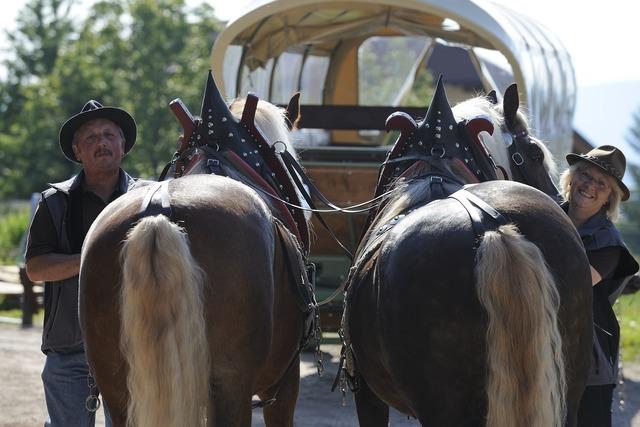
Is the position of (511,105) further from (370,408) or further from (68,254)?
(68,254)

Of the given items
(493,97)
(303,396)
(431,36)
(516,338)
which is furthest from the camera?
(431,36)

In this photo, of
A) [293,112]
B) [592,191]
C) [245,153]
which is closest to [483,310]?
[592,191]

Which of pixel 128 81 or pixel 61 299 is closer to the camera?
pixel 61 299

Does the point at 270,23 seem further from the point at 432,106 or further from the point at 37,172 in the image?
the point at 37,172

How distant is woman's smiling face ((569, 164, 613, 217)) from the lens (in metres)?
4.23

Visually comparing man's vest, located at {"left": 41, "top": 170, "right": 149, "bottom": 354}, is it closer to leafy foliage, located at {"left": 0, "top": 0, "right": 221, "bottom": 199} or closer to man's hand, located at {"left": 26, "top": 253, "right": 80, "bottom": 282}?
man's hand, located at {"left": 26, "top": 253, "right": 80, "bottom": 282}

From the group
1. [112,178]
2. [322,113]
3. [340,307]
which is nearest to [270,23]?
[322,113]

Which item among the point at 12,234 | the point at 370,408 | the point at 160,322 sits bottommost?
the point at 12,234

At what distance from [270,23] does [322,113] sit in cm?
106

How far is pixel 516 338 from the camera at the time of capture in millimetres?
2914

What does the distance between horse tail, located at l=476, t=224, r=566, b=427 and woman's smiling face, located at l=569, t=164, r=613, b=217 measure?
141 cm

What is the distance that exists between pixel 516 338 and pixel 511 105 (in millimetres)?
2062

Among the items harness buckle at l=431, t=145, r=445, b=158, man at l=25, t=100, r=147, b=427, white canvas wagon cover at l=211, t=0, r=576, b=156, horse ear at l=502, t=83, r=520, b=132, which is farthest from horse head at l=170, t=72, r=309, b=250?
white canvas wagon cover at l=211, t=0, r=576, b=156

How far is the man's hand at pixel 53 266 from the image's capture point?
3.86m
